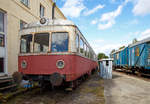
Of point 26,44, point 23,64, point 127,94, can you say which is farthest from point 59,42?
point 127,94

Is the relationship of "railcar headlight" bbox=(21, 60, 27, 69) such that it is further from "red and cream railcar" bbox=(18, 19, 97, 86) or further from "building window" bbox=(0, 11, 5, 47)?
"building window" bbox=(0, 11, 5, 47)

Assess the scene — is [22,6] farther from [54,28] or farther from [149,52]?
[149,52]

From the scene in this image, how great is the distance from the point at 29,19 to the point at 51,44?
603cm

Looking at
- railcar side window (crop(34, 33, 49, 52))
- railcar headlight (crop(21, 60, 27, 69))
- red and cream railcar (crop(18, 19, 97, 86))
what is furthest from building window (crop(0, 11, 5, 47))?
railcar side window (crop(34, 33, 49, 52))

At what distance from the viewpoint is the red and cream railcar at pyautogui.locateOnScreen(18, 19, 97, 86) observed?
4.66 meters

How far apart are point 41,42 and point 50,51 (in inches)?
24.6

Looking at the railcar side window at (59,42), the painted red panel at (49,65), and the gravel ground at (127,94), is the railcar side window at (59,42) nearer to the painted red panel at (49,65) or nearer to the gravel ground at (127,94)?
the painted red panel at (49,65)

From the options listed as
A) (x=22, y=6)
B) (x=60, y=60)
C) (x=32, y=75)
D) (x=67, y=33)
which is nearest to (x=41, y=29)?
(x=67, y=33)

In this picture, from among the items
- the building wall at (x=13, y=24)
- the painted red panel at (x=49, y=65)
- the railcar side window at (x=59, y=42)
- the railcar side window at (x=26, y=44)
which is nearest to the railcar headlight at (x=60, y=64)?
the painted red panel at (x=49, y=65)

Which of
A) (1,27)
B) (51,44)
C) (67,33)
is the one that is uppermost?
(1,27)

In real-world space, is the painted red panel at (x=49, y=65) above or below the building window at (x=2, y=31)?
below

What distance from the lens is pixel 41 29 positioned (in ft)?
16.7

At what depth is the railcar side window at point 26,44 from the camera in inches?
206

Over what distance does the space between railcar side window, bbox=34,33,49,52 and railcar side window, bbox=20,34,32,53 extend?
27cm
